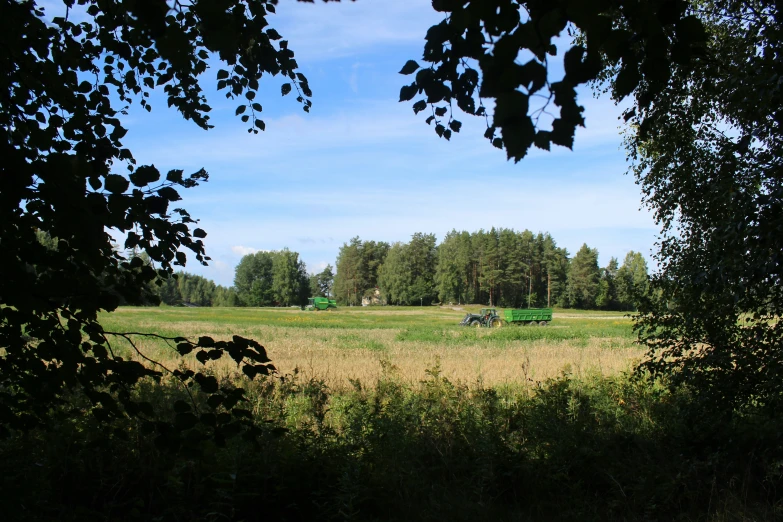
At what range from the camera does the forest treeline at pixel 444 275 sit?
A: 288 feet

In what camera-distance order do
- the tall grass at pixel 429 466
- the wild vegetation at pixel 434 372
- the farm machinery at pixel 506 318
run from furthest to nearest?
1. the farm machinery at pixel 506 318
2. the tall grass at pixel 429 466
3. the wild vegetation at pixel 434 372

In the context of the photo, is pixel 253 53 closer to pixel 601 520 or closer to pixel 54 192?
pixel 54 192

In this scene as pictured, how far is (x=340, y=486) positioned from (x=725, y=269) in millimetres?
3787

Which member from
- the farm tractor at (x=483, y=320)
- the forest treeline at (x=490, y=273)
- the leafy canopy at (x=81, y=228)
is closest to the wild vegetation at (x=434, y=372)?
the leafy canopy at (x=81, y=228)

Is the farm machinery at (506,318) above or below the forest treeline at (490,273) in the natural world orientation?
below

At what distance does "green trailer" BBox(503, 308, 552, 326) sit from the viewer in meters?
37.9

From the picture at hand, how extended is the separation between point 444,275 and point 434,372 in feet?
279

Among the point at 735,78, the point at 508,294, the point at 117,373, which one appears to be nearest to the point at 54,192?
the point at 117,373

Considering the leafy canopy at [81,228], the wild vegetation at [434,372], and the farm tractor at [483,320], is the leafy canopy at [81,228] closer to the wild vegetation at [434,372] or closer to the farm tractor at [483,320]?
the wild vegetation at [434,372]

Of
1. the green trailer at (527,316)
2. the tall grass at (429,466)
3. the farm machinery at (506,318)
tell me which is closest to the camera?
the tall grass at (429,466)

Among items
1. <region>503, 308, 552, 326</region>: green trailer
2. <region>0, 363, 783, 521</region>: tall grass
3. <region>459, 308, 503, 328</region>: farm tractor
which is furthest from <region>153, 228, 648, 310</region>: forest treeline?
<region>0, 363, 783, 521</region>: tall grass

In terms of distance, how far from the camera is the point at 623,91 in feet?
4.88

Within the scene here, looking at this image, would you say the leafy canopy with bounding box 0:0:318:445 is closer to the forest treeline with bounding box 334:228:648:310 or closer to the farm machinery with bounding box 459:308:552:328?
the farm machinery with bounding box 459:308:552:328

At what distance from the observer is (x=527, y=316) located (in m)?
38.8
